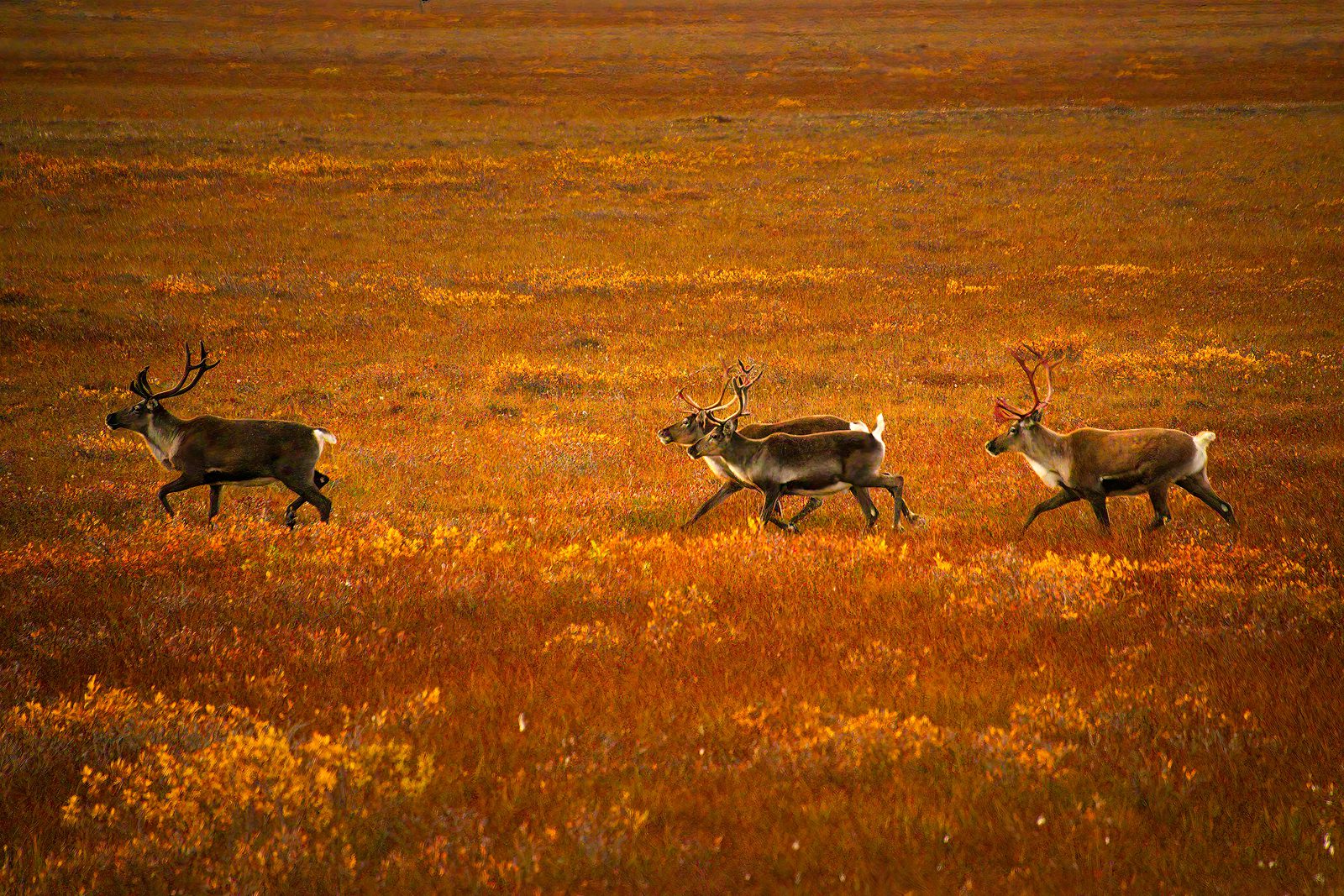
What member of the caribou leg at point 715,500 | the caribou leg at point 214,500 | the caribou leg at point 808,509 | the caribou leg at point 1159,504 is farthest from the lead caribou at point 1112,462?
the caribou leg at point 214,500

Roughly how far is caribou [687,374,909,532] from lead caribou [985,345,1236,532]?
1200mm

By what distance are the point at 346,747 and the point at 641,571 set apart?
3.65 meters

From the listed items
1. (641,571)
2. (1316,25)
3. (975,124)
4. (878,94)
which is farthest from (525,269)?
(1316,25)

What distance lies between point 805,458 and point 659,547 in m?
1.87

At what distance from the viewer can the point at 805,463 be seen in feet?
33.5

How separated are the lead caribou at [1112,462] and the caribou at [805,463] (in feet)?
3.94

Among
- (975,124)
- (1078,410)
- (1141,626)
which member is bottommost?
(1078,410)

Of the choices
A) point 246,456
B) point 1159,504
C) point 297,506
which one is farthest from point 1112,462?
point 246,456

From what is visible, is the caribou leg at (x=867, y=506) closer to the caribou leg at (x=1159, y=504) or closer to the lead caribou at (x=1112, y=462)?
the lead caribou at (x=1112, y=462)

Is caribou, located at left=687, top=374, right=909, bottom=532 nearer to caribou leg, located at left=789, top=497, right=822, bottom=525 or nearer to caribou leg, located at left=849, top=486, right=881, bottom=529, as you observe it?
caribou leg, located at left=849, top=486, right=881, bottom=529

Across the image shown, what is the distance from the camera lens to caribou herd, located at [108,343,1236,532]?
909 cm

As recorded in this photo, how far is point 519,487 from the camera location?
12.8 metres

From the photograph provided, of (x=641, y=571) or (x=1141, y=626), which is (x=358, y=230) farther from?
(x=1141, y=626)

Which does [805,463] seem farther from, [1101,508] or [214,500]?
[214,500]
